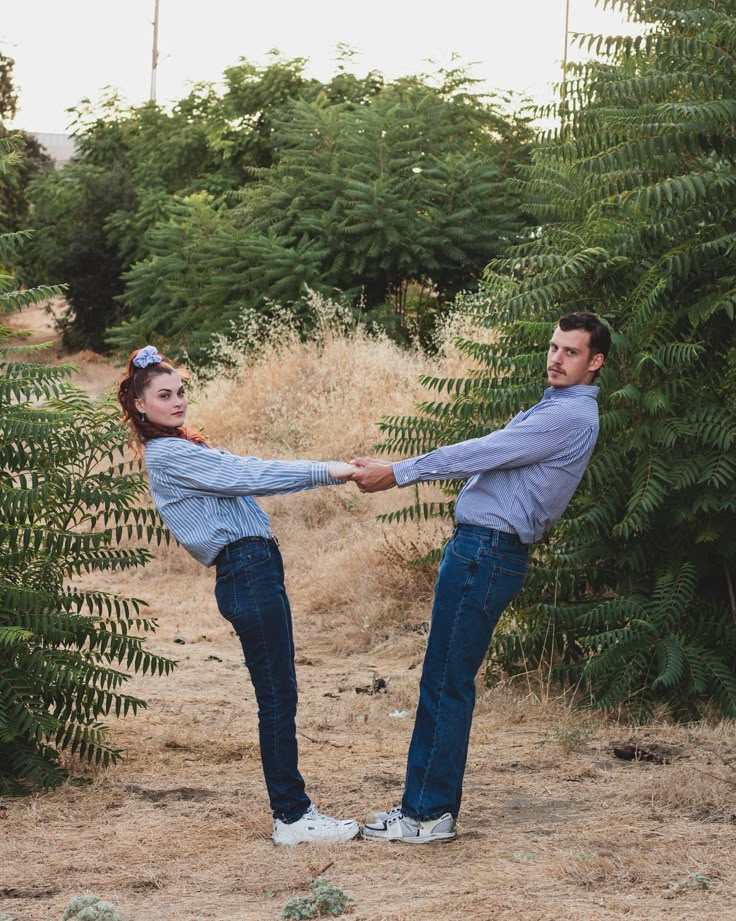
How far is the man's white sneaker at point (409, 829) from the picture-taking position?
201 inches

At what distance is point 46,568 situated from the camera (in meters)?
6.40

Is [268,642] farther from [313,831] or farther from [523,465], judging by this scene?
[523,465]

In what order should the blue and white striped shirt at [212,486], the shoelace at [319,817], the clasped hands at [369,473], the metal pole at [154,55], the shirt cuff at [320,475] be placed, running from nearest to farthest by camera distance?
the blue and white striped shirt at [212,486], the shirt cuff at [320,475], the clasped hands at [369,473], the shoelace at [319,817], the metal pole at [154,55]

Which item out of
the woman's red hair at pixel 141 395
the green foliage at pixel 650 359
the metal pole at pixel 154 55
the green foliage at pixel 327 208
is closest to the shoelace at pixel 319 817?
the woman's red hair at pixel 141 395

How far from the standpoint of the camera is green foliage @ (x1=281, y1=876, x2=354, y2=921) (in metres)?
4.33

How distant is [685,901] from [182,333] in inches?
732

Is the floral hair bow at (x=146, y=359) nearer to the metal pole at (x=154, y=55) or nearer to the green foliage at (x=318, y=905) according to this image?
the green foliage at (x=318, y=905)

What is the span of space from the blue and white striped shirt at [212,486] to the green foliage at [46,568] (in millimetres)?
1012

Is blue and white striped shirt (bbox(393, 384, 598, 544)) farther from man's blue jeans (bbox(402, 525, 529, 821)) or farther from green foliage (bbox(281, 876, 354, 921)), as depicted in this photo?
green foliage (bbox(281, 876, 354, 921))

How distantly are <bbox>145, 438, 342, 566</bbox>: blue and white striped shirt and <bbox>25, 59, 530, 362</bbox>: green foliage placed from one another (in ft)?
47.0

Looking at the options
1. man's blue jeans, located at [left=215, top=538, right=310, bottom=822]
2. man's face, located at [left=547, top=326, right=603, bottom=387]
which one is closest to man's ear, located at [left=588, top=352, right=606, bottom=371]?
man's face, located at [left=547, top=326, right=603, bottom=387]

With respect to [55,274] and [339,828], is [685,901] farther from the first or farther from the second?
[55,274]

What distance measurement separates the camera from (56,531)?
632cm

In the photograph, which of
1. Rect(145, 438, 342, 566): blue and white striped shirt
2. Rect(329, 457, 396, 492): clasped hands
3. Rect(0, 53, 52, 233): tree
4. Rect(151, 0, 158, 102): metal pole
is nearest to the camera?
Rect(145, 438, 342, 566): blue and white striped shirt
